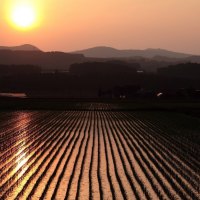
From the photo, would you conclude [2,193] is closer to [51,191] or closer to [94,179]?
[51,191]

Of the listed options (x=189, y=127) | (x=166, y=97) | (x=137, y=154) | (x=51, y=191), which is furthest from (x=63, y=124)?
(x=166, y=97)

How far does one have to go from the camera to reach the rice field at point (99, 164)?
44.0 ft

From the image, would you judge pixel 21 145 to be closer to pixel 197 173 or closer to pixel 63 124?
pixel 197 173

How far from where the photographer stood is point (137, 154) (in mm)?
20391

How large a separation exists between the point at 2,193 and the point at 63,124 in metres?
22.0

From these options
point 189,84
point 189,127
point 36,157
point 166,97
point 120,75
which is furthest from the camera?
point 120,75

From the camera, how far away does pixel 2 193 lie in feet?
43.0

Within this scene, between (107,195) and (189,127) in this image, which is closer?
(107,195)

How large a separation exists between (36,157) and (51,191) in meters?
6.21

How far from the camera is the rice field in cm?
1340

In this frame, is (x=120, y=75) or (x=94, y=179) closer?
(x=94, y=179)

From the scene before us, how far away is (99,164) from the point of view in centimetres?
1780

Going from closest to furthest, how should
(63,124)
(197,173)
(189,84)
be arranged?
(197,173) < (63,124) < (189,84)

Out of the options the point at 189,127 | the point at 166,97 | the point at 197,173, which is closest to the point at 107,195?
the point at 197,173
